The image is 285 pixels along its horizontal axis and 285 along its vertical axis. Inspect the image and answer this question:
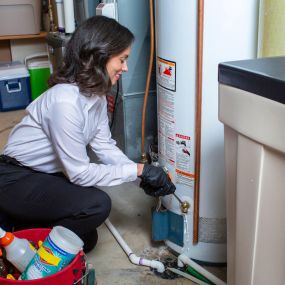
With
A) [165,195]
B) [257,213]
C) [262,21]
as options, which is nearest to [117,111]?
[165,195]

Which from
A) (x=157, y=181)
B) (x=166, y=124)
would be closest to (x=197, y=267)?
(x=157, y=181)

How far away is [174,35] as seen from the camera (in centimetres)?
129

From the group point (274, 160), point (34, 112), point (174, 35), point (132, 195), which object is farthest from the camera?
point (132, 195)

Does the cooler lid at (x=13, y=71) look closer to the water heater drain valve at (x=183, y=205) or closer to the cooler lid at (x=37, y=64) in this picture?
the cooler lid at (x=37, y=64)

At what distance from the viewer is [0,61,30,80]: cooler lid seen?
3350mm

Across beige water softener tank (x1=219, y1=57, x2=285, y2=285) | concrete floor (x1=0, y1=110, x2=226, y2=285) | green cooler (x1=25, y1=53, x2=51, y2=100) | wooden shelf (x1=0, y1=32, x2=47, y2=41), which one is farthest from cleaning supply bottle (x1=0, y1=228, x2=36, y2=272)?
wooden shelf (x1=0, y1=32, x2=47, y2=41)

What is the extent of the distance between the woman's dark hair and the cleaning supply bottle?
0.50 metres

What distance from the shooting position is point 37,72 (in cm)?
344

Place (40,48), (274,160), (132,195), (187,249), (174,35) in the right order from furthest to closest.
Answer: (40,48)
(132,195)
(187,249)
(174,35)
(274,160)

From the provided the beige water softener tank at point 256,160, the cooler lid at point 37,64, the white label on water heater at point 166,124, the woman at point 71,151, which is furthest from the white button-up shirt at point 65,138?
the cooler lid at point 37,64

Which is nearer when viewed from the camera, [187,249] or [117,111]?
[187,249]

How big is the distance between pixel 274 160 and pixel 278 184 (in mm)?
45

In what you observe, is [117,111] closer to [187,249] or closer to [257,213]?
[187,249]

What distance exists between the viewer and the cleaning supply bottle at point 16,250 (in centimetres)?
119
